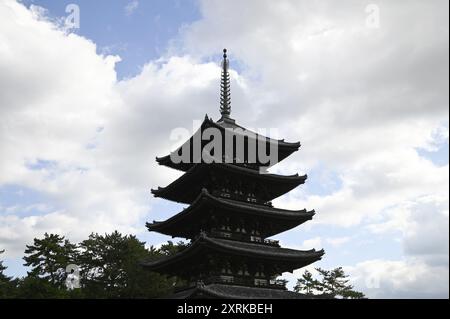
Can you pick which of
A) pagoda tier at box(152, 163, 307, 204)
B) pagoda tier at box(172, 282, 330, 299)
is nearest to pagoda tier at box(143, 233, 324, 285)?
pagoda tier at box(172, 282, 330, 299)

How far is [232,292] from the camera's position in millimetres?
28266

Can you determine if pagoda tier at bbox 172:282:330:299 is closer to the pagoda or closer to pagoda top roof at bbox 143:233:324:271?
the pagoda

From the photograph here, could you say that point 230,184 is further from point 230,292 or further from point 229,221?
point 230,292

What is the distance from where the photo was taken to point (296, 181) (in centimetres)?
3603

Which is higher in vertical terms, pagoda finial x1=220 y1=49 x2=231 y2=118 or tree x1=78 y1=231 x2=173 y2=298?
pagoda finial x1=220 y1=49 x2=231 y2=118

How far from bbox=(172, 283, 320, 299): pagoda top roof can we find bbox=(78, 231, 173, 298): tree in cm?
2191

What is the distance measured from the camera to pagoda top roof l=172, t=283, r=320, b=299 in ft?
89.5

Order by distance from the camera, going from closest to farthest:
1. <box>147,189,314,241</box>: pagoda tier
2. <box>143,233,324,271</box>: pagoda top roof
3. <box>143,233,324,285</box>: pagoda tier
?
<box>143,233,324,271</box>: pagoda top roof, <box>143,233,324,285</box>: pagoda tier, <box>147,189,314,241</box>: pagoda tier

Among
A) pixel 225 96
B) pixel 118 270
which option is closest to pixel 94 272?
pixel 118 270

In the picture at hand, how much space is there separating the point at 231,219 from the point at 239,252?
11.9 ft

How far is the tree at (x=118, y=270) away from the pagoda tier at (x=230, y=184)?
1789cm

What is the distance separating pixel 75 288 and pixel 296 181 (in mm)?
26660

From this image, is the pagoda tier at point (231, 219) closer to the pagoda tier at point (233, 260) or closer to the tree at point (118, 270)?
the pagoda tier at point (233, 260)
